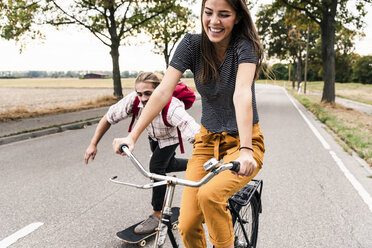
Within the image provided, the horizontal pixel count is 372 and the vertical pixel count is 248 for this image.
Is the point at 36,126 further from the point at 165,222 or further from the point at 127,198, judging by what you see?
the point at 165,222

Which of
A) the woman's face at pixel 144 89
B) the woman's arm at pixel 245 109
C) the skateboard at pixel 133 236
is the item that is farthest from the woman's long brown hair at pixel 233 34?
the skateboard at pixel 133 236

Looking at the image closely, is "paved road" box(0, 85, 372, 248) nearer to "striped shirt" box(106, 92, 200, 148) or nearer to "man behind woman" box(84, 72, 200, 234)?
"man behind woman" box(84, 72, 200, 234)

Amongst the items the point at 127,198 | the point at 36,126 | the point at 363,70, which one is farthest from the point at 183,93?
the point at 363,70

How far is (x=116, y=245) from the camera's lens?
3.19 m

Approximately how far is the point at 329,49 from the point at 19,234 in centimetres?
1820

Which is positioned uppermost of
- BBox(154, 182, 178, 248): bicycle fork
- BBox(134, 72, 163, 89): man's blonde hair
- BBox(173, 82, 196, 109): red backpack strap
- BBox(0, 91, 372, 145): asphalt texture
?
BBox(134, 72, 163, 89): man's blonde hair

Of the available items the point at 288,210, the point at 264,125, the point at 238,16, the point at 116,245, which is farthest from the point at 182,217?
the point at 264,125

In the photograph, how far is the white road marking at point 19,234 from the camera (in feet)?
10.7

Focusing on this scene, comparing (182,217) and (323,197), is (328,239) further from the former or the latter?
(182,217)

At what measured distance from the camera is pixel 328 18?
685 inches

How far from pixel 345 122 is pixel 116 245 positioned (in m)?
10.6

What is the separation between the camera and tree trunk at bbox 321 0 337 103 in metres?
17.4

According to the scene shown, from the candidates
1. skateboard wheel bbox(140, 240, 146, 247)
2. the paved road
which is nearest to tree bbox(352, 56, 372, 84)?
the paved road

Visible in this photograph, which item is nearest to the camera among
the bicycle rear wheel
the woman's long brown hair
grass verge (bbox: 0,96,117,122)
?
the woman's long brown hair
